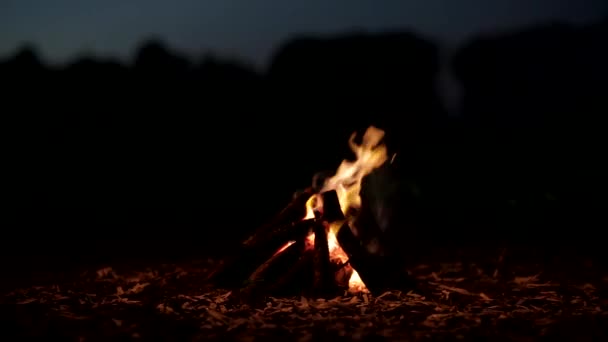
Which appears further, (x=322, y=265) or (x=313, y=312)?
(x=322, y=265)

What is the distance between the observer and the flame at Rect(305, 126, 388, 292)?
18.3 ft

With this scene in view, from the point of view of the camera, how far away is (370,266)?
17.6 ft

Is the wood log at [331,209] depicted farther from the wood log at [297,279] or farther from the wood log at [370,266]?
the wood log at [297,279]

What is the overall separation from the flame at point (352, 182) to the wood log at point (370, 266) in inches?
5.0

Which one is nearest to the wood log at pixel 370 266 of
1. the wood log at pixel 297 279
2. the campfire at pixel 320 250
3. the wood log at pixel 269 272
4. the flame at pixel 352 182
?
the campfire at pixel 320 250

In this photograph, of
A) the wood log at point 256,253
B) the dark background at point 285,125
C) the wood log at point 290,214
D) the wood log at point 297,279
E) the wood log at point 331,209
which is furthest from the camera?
the dark background at point 285,125

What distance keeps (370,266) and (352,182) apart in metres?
0.86

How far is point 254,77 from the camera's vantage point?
48.9ft

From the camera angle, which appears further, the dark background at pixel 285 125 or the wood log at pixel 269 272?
the dark background at pixel 285 125

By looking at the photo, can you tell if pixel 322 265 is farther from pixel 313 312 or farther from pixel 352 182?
pixel 352 182

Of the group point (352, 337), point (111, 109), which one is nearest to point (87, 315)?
point (352, 337)

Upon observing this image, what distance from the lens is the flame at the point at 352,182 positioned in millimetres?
5582

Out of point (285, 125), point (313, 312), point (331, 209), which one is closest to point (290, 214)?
point (331, 209)

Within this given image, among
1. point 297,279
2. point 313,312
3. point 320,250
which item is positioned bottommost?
point 313,312
